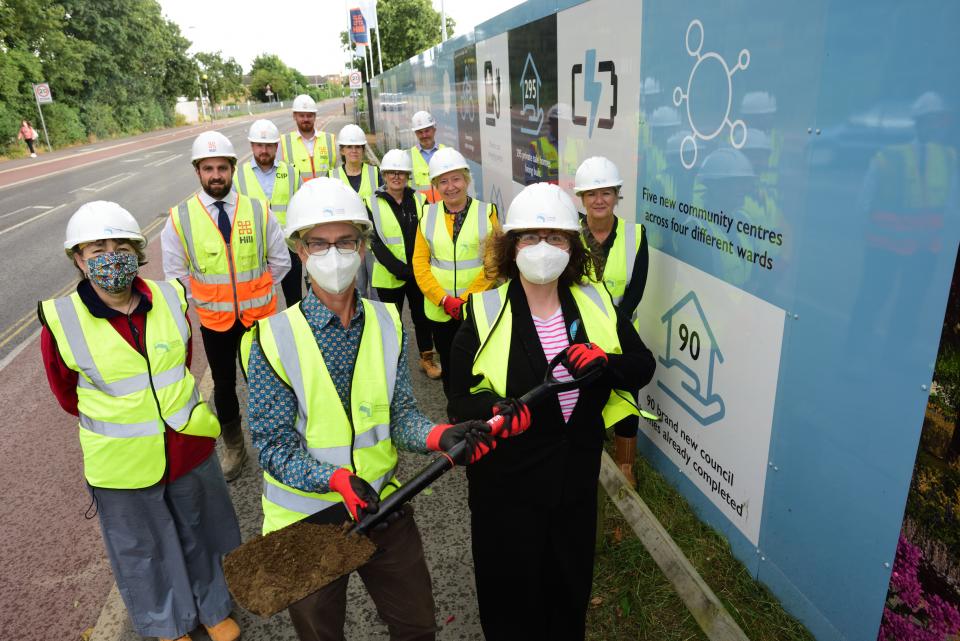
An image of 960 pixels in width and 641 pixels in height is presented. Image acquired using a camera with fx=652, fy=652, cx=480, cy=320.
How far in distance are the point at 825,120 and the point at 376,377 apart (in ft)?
6.38

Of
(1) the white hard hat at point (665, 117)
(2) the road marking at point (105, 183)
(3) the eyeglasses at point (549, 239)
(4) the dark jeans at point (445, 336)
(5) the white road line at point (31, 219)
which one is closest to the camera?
(3) the eyeglasses at point (549, 239)

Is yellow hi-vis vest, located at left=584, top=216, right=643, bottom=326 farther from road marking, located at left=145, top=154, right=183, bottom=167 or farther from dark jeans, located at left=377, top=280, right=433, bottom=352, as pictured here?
road marking, located at left=145, top=154, right=183, bottom=167

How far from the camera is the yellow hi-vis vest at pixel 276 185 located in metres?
6.55

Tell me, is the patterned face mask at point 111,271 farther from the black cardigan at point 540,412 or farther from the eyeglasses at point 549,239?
the eyeglasses at point 549,239

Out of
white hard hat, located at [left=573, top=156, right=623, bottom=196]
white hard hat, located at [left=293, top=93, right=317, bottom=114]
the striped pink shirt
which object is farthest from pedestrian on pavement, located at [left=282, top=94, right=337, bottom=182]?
the striped pink shirt

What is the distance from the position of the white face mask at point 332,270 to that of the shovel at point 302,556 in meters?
0.70

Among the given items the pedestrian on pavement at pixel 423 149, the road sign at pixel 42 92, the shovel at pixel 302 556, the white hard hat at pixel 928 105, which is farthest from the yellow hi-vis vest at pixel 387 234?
the road sign at pixel 42 92

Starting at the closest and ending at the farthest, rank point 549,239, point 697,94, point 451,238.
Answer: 1. point 549,239
2. point 697,94
3. point 451,238

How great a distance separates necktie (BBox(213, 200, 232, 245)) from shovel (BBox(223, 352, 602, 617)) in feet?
9.20

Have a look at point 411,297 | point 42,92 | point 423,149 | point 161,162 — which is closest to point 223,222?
point 411,297

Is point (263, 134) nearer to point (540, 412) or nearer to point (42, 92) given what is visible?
point (540, 412)

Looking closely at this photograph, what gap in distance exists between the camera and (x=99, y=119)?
1847 inches

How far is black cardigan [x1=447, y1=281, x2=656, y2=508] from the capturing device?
254 cm

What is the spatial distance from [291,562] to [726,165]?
2590 mm
